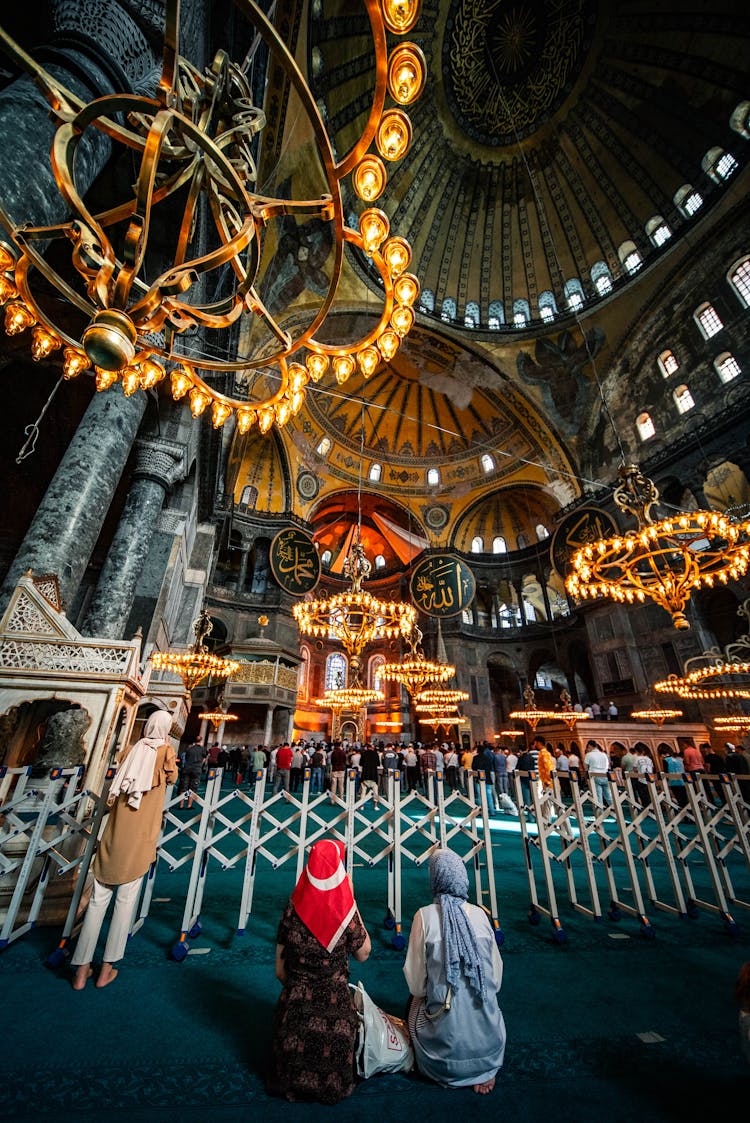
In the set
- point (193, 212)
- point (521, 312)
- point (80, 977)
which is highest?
point (521, 312)

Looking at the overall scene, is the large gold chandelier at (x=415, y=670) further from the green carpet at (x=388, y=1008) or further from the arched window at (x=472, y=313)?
the arched window at (x=472, y=313)

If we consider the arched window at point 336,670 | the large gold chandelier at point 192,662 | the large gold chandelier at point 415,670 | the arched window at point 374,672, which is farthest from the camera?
the arched window at point 336,670

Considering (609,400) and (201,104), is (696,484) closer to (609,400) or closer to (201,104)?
(609,400)

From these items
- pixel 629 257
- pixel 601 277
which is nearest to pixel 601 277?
pixel 601 277

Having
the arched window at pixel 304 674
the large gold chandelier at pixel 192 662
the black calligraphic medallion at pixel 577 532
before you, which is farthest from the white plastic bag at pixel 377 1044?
the arched window at pixel 304 674

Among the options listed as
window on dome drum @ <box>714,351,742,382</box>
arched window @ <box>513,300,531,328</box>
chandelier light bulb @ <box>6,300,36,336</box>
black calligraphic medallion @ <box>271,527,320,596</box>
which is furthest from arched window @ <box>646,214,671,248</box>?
chandelier light bulb @ <box>6,300,36,336</box>

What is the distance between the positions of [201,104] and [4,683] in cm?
538

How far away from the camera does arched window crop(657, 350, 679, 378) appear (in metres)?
14.7

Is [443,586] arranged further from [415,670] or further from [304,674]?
[304,674]

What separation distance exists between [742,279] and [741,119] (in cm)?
497

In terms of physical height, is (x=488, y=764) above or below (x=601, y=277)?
below

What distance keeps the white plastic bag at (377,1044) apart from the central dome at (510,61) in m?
26.4

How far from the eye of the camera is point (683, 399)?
14320 millimetres

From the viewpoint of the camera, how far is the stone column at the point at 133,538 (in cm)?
525
